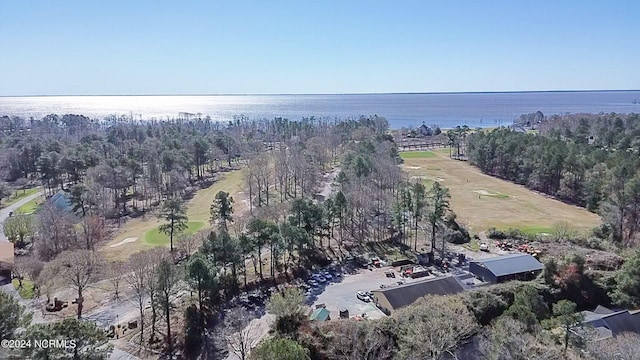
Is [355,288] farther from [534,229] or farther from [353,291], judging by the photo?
[534,229]

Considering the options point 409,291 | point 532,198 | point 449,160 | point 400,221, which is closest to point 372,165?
point 400,221

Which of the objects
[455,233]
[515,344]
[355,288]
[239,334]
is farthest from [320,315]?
[455,233]

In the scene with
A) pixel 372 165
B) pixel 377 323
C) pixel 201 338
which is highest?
pixel 372 165

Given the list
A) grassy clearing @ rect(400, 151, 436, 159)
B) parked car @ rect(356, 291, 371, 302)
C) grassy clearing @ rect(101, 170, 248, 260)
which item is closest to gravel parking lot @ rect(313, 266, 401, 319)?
parked car @ rect(356, 291, 371, 302)

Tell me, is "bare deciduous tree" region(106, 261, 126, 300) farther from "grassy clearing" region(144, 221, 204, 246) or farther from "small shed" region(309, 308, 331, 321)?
"small shed" region(309, 308, 331, 321)

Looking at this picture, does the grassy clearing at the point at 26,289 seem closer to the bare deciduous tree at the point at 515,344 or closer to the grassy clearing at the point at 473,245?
the bare deciduous tree at the point at 515,344

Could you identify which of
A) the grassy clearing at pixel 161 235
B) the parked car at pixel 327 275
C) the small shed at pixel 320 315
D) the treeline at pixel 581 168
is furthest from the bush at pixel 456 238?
the grassy clearing at pixel 161 235

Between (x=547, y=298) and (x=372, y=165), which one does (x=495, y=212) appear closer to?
(x=372, y=165)

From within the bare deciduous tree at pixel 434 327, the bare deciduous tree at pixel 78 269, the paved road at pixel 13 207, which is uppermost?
the bare deciduous tree at pixel 78 269
